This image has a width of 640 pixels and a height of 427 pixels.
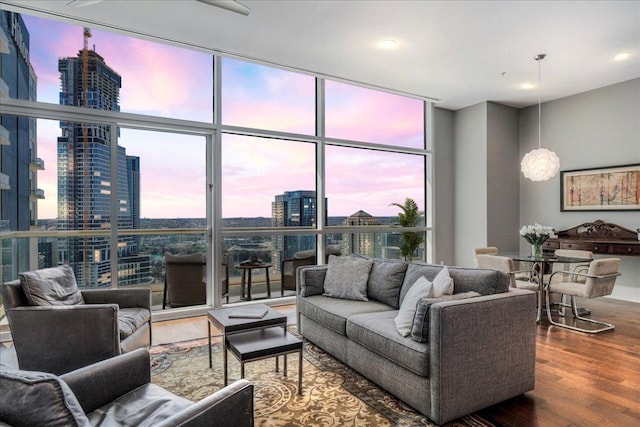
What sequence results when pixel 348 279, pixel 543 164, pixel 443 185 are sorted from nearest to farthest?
pixel 348 279
pixel 543 164
pixel 443 185

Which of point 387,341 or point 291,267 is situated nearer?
point 387,341

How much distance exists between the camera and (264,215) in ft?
16.9

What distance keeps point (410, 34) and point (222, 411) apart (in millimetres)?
3960

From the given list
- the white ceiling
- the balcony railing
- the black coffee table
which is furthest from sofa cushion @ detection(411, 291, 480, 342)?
the balcony railing

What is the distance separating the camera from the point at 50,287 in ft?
8.95

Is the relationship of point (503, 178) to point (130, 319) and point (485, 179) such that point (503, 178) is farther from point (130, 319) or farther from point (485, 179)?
point (130, 319)

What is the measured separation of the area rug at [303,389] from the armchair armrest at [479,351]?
153 millimetres

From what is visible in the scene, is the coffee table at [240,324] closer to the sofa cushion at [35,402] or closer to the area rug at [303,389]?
the area rug at [303,389]

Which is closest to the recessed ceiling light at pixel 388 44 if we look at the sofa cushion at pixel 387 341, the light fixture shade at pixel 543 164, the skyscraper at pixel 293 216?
the skyscraper at pixel 293 216

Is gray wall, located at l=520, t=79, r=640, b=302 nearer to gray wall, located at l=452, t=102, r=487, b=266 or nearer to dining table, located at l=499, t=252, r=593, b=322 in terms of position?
gray wall, located at l=452, t=102, r=487, b=266

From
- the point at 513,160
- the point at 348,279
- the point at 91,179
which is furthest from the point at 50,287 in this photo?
the point at 513,160

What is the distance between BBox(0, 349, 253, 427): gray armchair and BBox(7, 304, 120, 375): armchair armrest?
0.97 m

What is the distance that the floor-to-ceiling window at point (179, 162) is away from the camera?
3.88 metres

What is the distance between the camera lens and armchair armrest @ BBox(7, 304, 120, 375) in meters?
2.45
